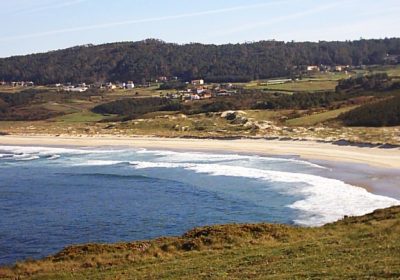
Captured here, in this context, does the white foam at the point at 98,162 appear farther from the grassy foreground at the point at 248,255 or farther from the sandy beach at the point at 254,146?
the grassy foreground at the point at 248,255

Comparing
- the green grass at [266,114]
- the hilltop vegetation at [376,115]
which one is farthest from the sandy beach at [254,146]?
the green grass at [266,114]

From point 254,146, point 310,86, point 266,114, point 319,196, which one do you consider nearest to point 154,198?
point 319,196

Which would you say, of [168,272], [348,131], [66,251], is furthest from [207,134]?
[168,272]

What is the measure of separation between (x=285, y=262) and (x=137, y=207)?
18011 mm

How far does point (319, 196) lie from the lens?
100 ft

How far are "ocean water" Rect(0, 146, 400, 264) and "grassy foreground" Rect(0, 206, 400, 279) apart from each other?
14.7ft

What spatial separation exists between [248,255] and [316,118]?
45.3m

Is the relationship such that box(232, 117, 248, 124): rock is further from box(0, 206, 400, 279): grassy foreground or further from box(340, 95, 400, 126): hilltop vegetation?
box(0, 206, 400, 279): grassy foreground

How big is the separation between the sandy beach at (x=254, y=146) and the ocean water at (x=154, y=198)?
7.43ft

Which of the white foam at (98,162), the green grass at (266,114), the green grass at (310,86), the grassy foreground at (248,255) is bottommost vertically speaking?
the white foam at (98,162)

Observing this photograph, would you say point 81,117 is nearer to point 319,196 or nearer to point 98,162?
point 98,162

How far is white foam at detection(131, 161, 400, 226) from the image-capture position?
26297 millimetres

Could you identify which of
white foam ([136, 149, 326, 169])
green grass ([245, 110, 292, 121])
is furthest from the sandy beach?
green grass ([245, 110, 292, 121])

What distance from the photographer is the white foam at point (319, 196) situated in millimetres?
26297
